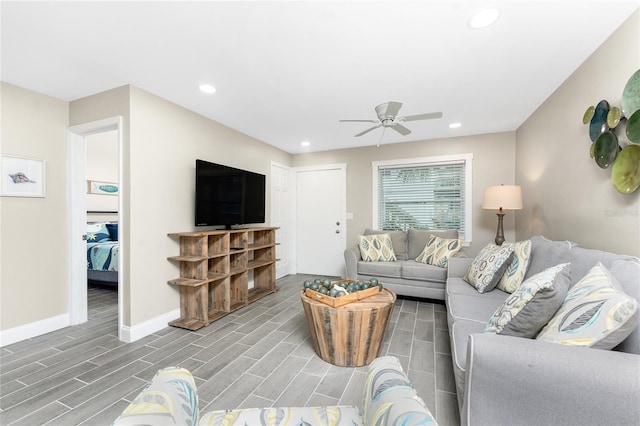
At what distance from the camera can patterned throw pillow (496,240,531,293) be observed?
2184mm

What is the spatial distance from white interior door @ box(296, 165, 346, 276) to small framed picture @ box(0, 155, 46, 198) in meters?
3.51

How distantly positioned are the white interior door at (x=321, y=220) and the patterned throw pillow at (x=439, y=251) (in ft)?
5.10

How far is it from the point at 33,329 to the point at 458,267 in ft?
14.5

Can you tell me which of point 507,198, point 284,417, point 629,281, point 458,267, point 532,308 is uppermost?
point 507,198

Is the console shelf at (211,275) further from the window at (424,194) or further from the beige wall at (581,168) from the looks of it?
the beige wall at (581,168)

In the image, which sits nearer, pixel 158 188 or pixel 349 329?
pixel 349 329

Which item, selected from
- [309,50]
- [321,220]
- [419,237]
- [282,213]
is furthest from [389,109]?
[282,213]

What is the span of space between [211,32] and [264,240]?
286 centimetres

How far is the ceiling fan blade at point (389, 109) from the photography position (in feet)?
7.27

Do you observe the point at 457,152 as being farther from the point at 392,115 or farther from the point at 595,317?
the point at 595,317

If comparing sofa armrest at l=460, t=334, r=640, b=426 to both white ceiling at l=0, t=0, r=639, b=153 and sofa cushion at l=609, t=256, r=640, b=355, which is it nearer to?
sofa cushion at l=609, t=256, r=640, b=355

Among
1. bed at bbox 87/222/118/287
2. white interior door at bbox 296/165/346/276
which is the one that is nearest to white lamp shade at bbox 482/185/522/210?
white interior door at bbox 296/165/346/276

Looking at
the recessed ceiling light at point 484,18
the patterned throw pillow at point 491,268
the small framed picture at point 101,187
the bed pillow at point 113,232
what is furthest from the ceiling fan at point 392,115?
the small framed picture at point 101,187

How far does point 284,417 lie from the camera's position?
3.33 feet
